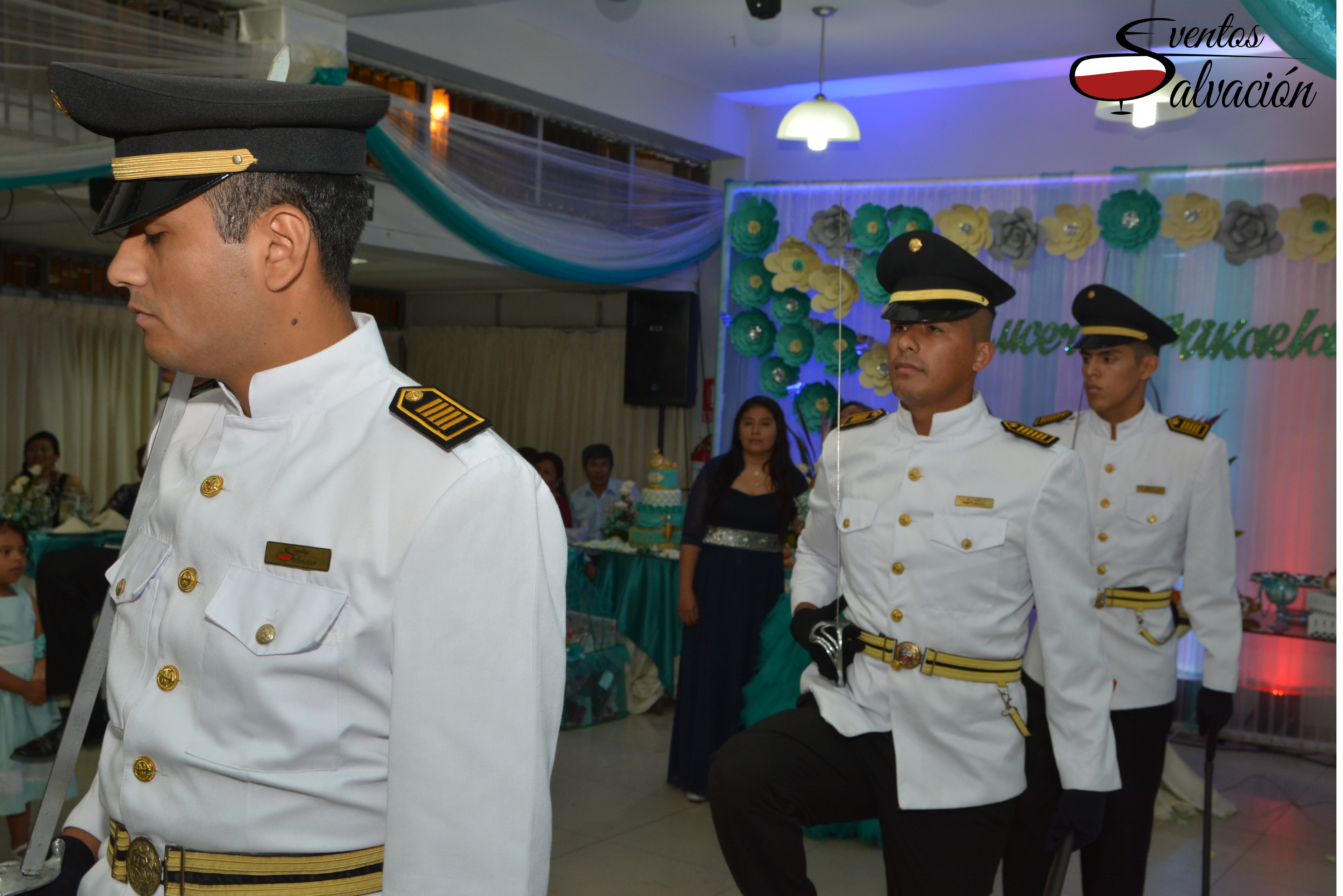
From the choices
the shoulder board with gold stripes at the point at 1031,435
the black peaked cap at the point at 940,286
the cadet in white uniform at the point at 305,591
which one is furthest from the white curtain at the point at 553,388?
the cadet in white uniform at the point at 305,591

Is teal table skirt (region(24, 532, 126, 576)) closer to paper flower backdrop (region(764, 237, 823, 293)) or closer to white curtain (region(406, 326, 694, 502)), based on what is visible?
paper flower backdrop (region(764, 237, 823, 293))

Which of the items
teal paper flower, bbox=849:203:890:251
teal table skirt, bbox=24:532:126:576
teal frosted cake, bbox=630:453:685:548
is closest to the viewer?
teal table skirt, bbox=24:532:126:576

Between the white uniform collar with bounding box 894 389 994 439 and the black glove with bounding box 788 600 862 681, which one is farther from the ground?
the white uniform collar with bounding box 894 389 994 439

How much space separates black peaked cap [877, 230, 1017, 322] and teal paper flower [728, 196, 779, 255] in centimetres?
508

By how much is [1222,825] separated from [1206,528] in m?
1.88

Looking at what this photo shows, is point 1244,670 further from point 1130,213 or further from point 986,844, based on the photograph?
point 986,844

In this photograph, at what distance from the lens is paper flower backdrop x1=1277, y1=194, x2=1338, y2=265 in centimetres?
580

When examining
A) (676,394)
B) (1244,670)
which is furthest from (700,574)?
(676,394)

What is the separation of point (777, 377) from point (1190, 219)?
2.68 m

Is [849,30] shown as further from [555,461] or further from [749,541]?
[749,541]

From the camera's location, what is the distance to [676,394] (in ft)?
29.3

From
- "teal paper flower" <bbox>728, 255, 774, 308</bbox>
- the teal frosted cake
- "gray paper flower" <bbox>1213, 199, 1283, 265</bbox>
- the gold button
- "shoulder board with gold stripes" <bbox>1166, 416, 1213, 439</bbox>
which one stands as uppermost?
"gray paper flower" <bbox>1213, 199, 1283, 265</bbox>

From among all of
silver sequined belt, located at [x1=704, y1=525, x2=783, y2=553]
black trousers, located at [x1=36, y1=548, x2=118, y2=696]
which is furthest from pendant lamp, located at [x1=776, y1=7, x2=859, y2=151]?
black trousers, located at [x1=36, y1=548, x2=118, y2=696]

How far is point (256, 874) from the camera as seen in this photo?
1.05 meters
